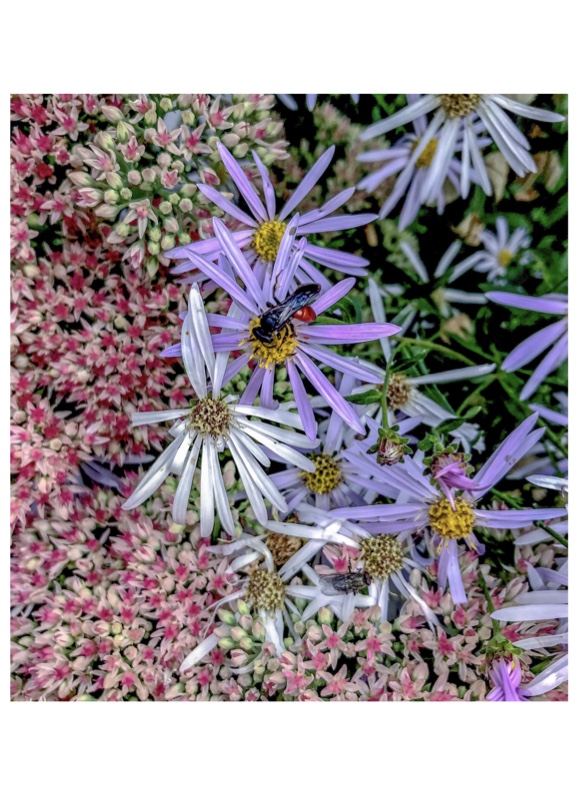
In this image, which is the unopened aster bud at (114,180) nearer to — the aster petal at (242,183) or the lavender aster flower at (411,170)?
the aster petal at (242,183)

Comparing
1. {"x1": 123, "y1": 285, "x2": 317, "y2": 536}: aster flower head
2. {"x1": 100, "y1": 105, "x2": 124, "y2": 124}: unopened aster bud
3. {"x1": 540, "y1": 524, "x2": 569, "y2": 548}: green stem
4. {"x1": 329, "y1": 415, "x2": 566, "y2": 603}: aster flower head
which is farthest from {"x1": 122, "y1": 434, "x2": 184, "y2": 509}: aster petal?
{"x1": 540, "y1": 524, "x2": 569, "y2": 548}: green stem

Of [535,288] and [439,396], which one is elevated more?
[535,288]

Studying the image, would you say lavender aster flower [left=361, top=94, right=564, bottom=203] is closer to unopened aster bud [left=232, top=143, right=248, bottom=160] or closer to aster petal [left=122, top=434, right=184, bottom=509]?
unopened aster bud [left=232, top=143, right=248, bottom=160]

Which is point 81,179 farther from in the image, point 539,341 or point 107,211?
point 539,341

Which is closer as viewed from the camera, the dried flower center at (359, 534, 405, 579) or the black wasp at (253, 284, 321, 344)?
the black wasp at (253, 284, 321, 344)

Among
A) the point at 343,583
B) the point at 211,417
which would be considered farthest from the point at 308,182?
the point at 343,583
